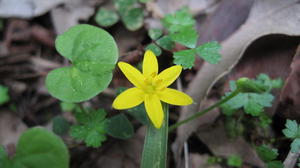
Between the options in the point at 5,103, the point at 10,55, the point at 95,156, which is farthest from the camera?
the point at 10,55

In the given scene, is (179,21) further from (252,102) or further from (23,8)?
(23,8)

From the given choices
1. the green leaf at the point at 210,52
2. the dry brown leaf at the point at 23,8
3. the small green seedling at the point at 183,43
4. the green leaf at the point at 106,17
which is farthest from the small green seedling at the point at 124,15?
the green leaf at the point at 210,52

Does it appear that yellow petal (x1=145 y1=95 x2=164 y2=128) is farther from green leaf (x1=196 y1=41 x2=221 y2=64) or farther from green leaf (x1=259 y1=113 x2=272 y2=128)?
green leaf (x1=259 y1=113 x2=272 y2=128)

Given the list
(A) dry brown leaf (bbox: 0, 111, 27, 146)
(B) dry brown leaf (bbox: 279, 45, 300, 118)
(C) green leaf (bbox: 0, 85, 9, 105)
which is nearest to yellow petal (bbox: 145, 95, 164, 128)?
(B) dry brown leaf (bbox: 279, 45, 300, 118)

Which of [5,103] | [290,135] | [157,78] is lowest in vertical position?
[5,103]

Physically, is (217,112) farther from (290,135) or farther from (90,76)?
(90,76)

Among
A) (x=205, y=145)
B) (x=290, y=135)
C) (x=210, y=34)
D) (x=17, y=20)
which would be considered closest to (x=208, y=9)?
(x=210, y=34)
